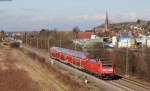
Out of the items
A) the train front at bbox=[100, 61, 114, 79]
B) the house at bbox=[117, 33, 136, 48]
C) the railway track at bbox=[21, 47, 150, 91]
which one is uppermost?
the house at bbox=[117, 33, 136, 48]

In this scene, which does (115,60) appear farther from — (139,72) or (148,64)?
(148,64)

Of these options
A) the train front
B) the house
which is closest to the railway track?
the train front

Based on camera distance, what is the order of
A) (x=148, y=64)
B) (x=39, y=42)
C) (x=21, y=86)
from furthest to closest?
1. (x=39, y=42)
2. (x=148, y=64)
3. (x=21, y=86)

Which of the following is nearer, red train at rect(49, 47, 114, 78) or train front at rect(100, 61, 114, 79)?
train front at rect(100, 61, 114, 79)

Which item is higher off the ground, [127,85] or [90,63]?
[90,63]

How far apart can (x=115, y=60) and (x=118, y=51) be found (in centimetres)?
120

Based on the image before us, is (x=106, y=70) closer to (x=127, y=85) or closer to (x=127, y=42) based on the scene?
(x=127, y=85)

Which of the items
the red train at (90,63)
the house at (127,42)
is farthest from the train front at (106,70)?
the house at (127,42)

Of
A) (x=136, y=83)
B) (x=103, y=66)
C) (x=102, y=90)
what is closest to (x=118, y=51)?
(x=103, y=66)

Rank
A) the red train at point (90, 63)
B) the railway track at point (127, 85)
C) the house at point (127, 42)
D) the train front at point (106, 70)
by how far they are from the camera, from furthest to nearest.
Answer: the house at point (127, 42) → the red train at point (90, 63) → the train front at point (106, 70) → the railway track at point (127, 85)

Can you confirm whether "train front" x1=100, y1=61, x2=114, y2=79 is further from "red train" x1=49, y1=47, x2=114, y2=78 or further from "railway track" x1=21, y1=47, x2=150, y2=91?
"railway track" x1=21, y1=47, x2=150, y2=91

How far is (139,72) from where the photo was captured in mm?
45188

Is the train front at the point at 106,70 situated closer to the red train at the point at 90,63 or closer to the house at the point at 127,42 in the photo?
the red train at the point at 90,63

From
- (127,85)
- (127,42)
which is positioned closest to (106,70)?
(127,85)
